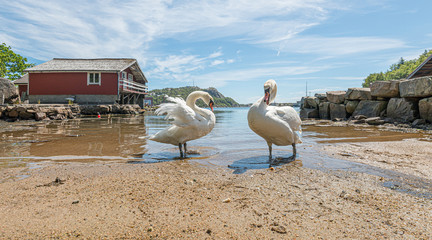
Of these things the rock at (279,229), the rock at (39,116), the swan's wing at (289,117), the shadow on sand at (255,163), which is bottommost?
the rock at (279,229)

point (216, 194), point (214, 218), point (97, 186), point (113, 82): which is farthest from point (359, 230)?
point (113, 82)

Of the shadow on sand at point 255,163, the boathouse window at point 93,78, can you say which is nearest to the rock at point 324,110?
the shadow on sand at point 255,163

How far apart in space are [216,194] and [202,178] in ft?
2.62

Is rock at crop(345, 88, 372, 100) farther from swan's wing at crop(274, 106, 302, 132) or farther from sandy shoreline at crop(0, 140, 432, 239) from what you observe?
sandy shoreline at crop(0, 140, 432, 239)

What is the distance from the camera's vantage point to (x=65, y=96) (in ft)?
98.1

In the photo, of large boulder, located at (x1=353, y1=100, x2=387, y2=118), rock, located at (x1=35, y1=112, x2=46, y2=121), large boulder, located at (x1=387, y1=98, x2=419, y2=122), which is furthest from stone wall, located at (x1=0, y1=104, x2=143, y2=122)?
large boulder, located at (x1=387, y1=98, x2=419, y2=122)

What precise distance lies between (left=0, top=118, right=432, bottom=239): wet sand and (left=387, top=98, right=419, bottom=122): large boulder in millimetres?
10001

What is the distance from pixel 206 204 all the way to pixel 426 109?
13541 millimetres

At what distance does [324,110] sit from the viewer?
67.9 ft

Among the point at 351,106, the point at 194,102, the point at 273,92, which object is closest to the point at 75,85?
the point at 194,102

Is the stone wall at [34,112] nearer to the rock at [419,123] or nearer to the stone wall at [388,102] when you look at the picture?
the stone wall at [388,102]

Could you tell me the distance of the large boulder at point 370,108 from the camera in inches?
581

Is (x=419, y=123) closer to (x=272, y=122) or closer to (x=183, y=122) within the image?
(x=272, y=122)

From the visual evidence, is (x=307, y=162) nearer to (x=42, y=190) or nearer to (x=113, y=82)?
(x=42, y=190)
